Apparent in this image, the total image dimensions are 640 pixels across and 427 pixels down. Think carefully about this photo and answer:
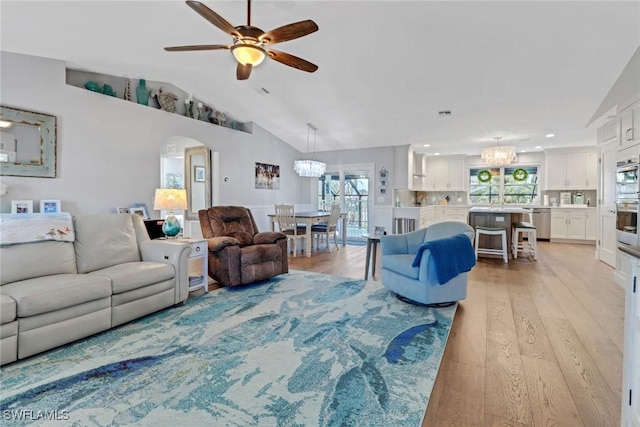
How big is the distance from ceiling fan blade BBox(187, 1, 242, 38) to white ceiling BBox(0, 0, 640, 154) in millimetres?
897

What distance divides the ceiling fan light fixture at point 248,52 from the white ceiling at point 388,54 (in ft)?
2.67

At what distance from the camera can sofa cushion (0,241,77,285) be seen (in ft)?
7.59

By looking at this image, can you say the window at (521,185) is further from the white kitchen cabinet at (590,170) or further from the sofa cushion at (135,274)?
the sofa cushion at (135,274)

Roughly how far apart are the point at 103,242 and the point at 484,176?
29.5 feet

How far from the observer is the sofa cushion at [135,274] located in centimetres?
252

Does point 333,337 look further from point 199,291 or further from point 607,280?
point 607,280

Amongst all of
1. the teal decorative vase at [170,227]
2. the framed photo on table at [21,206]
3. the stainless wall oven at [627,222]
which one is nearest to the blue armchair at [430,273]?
the stainless wall oven at [627,222]

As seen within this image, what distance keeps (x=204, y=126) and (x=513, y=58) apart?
505 cm

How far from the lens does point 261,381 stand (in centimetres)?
182

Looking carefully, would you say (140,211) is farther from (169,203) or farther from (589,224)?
(589,224)

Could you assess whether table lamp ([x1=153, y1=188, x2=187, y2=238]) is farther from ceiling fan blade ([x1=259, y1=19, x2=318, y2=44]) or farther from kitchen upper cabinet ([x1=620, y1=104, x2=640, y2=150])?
kitchen upper cabinet ([x1=620, y1=104, x2=640, y2=150])

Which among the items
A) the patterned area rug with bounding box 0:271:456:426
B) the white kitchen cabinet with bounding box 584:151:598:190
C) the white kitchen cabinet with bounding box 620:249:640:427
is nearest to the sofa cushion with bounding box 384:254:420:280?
the patterned area rug with bounding box 0:271:456:426

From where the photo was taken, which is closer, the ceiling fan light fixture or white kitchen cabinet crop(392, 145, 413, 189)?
the ceiling fan light fixture

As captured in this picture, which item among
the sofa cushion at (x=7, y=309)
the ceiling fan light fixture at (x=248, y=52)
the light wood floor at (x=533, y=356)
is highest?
the ceiling fan light fixture at (x=248, y=52)
